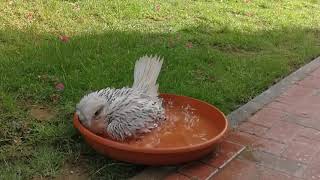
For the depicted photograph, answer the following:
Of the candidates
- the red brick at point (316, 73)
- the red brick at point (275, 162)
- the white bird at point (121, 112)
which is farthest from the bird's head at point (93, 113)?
the red brick at point (316, 73)

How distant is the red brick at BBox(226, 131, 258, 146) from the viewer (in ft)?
12.3

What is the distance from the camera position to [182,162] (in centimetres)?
325

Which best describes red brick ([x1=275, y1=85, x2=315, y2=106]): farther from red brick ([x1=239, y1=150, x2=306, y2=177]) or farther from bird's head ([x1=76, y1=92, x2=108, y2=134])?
bird's head ([x1=76, y1=92, x2=108, y2=134])

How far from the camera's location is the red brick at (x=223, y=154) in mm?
3424

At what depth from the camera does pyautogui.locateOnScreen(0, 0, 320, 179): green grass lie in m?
3.40

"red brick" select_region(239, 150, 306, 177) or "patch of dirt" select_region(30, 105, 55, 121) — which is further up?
"patch of dirt" select_region(30, 105, 55, 121)

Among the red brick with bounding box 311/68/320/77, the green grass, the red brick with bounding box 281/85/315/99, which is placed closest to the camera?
the green grass

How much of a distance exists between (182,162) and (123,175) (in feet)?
1.28

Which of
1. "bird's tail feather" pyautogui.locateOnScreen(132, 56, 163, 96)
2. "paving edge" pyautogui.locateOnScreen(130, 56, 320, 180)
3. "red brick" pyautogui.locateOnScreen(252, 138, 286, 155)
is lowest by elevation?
"red brick" pyautogui.locateOnScreen(252, 138, 286, 155)

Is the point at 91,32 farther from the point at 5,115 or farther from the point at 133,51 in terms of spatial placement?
the point at 5,115

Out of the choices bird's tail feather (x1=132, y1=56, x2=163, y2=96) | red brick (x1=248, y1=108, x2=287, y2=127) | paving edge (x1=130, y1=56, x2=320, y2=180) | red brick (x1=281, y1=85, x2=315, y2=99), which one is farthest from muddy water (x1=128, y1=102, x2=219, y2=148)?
red brick (x1=281, y1=85, x2=315, y2=99)

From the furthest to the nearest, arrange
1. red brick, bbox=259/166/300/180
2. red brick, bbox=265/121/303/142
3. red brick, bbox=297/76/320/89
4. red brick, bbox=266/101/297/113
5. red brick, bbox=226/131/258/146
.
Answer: red brick, bbox=297/76/320/89 < red brick, bbox=266/101/297/113 < red brick, bbox=265/121/303/142 < red brick, bbox=226/131/258/146 < red brick, bbox=259/166/300/180

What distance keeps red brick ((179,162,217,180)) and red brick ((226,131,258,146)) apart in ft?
1.60

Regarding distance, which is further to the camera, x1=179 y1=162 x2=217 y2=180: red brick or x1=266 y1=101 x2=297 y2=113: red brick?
x1=266 y1=101 x2=297 y2=113: red brick
